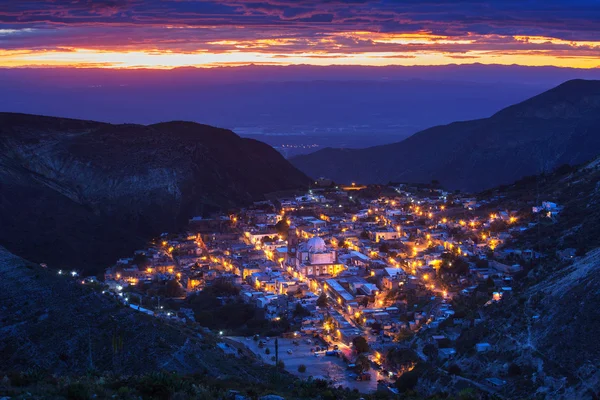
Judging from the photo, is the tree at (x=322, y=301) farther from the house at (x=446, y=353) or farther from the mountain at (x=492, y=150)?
the mountain at (x=492, y=150)

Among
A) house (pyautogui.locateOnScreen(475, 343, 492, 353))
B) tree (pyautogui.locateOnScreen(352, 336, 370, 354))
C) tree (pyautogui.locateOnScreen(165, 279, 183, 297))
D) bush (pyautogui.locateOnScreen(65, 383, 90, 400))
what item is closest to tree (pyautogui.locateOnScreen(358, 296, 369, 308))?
tree (pyautogui.locateOnScreen(352, 336, 370, 354))

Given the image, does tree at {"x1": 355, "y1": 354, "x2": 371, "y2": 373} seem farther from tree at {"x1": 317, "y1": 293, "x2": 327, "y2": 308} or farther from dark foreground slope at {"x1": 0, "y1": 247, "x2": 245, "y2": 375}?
tree at {"x1": 317, "y1": 293, "x2": 327, "y2": 308}

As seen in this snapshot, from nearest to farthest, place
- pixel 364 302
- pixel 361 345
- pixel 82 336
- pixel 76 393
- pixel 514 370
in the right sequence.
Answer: pixel 76 393 < pixel 82 336 < pixel 514 370 < pixel 361 345 < pixel 364 302

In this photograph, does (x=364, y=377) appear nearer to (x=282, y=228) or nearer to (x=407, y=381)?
(x=407, y=381)

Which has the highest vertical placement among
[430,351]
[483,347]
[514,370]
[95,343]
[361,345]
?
[95,343]

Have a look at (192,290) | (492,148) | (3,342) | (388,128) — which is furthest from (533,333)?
(388,128)

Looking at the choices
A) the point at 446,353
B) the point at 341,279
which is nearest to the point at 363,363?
the point at 446,353
